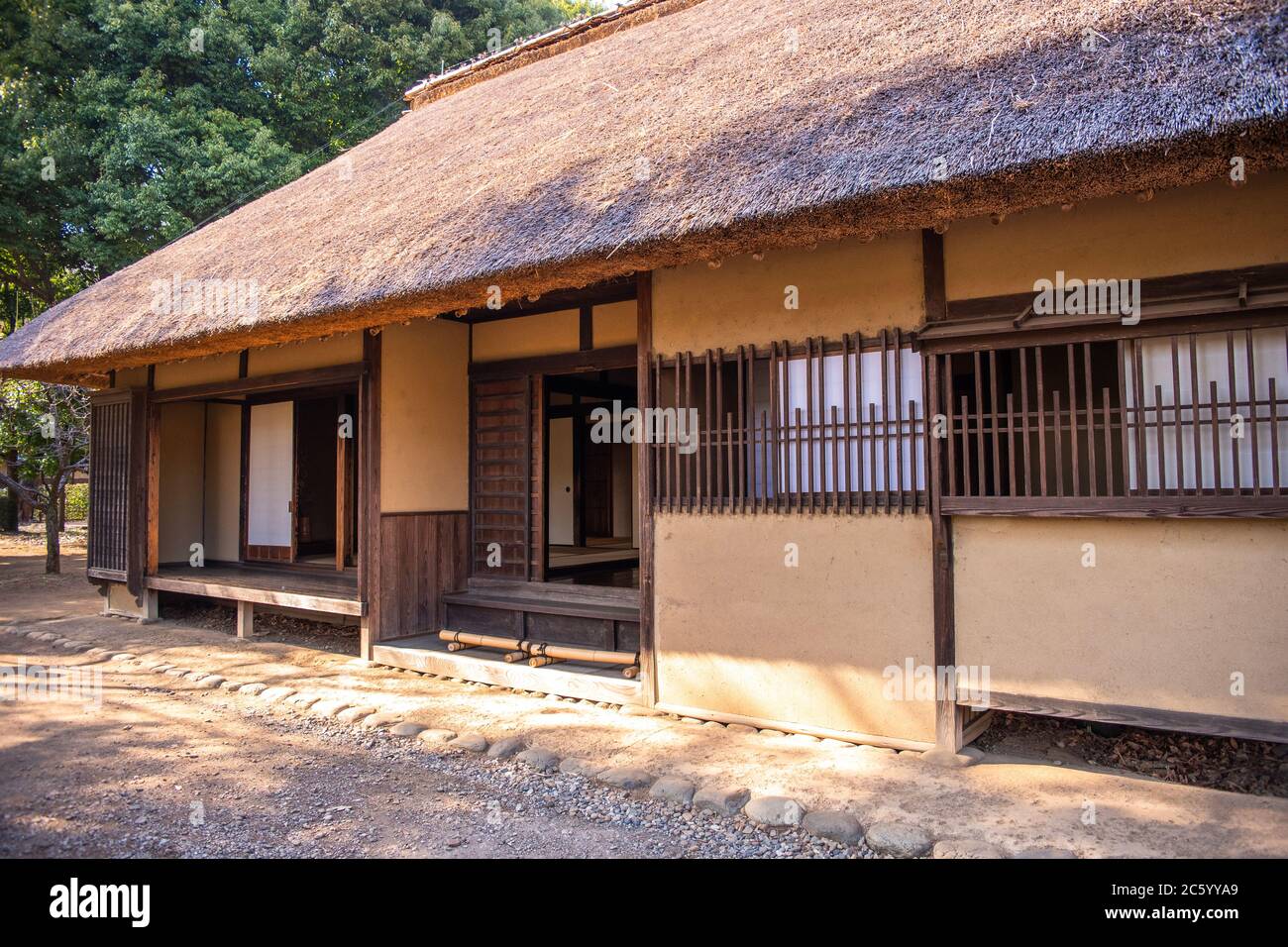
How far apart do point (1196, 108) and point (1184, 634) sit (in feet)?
6.36

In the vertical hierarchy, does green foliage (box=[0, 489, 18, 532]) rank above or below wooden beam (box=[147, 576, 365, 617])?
above

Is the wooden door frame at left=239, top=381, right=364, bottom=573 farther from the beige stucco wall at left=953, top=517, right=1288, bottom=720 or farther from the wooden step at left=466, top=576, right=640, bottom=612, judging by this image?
the beige stucco wall at left=953, top=517, right=1288, bottom=720

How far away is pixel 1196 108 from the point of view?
2777 mm

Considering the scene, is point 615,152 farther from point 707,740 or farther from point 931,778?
point 931,778

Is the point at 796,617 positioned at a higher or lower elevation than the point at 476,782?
higher

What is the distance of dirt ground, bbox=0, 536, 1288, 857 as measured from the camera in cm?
289

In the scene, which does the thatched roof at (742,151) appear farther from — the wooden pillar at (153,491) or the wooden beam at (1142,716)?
the wooden beam at (1142,716)

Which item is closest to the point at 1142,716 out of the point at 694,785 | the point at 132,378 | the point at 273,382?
the point at 694,785

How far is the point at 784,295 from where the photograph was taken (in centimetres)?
422

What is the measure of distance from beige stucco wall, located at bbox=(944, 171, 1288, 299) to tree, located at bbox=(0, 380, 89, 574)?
38.1 ft

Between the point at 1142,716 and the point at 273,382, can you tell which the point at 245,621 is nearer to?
the point at 273,382

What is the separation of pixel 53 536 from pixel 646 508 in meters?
10.5

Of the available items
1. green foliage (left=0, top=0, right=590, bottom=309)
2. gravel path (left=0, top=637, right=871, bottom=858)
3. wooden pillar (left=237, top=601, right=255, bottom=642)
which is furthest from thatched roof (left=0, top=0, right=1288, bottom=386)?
green foliage (left=0, top=0, right=590, bottom=309)

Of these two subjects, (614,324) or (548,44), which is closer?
(614,324)
